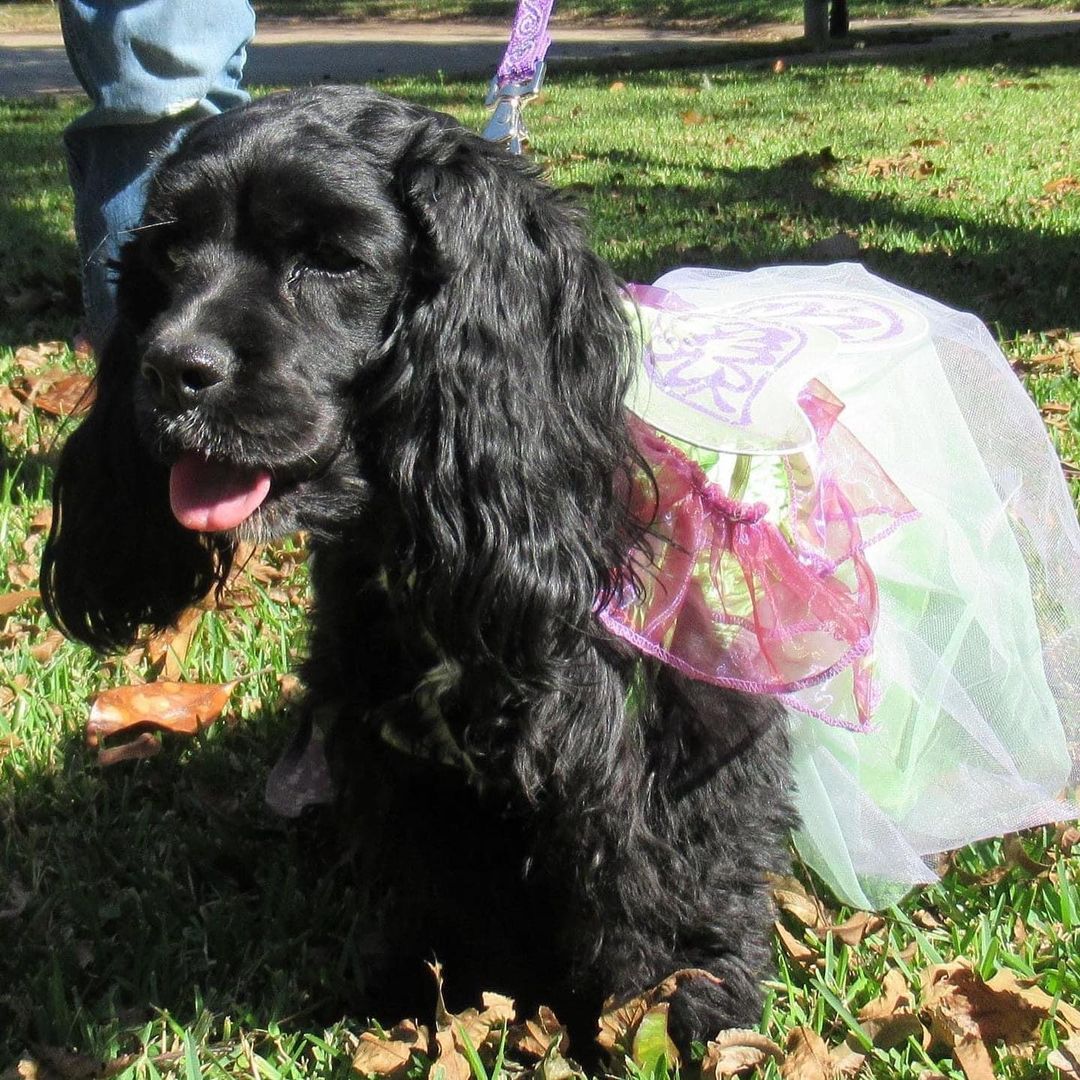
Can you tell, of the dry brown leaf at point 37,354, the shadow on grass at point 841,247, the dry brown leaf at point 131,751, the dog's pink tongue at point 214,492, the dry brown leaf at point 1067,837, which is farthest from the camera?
the shadow on grass at point 841,247

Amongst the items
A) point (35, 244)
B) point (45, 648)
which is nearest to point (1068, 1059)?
point (45, 648)

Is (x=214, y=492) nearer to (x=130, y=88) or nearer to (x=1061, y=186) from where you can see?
(x=130, y=88)

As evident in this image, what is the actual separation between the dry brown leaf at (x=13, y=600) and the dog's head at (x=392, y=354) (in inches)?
60.9

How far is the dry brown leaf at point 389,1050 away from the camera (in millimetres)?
2045

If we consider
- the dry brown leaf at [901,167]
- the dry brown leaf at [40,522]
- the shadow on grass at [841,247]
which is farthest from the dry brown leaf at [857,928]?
the dry brown leaf at [901,167]

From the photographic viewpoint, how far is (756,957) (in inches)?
86.3

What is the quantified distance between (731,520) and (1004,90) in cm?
A: 1091

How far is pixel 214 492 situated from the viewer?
1824 mm

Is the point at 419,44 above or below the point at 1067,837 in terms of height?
below

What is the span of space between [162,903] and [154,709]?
559 millimetres

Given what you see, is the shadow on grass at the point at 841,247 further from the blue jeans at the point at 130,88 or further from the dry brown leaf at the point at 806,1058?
the dry brown leaf at the point at 806,1058

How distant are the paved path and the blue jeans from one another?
10.5m

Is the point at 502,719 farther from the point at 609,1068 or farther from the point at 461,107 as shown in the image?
the point at 461,107

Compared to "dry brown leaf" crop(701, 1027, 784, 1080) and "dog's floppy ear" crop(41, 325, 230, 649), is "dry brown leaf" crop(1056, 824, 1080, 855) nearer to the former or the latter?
"dry brown leaf" crop(701, 1027, 784, 1080)
